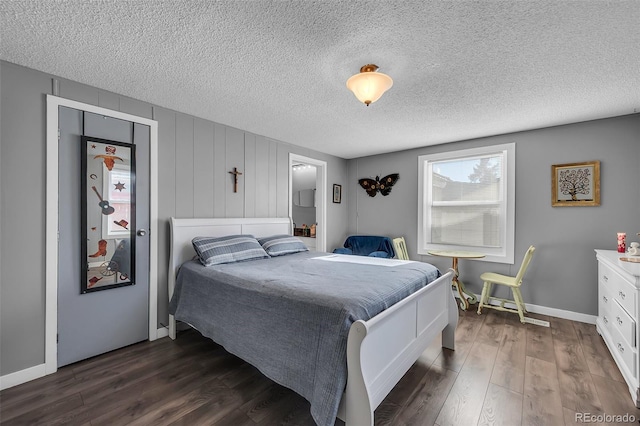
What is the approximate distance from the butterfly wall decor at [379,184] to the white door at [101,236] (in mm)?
3500

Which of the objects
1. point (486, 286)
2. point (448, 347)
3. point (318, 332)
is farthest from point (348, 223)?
point (318, 332)

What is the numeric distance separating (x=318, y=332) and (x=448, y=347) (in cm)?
170

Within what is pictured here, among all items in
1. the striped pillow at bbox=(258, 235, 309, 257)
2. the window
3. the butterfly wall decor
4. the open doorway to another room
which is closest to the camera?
the striped pillow at bbox=(258, 235, 309, 257)

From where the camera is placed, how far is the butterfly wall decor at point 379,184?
4.80m

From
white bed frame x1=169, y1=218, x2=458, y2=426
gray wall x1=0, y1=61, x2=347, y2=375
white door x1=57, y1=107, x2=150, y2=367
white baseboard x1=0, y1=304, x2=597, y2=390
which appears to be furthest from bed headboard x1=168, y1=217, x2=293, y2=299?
white baseboard x1=0, y1=304, x2=597, y2=390

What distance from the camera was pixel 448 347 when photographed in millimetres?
2611

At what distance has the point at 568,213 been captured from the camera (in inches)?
131

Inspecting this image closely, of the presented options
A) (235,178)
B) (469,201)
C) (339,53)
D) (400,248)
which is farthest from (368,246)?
(339,53)

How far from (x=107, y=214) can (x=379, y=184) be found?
3909 mm

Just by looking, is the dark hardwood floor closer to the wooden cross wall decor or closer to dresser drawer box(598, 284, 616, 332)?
dresser drawer box(598, 284, 616, 332)

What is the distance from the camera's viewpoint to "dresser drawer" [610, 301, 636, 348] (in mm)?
1905

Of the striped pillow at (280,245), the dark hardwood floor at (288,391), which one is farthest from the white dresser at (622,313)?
the striped pillow at (280,245)
